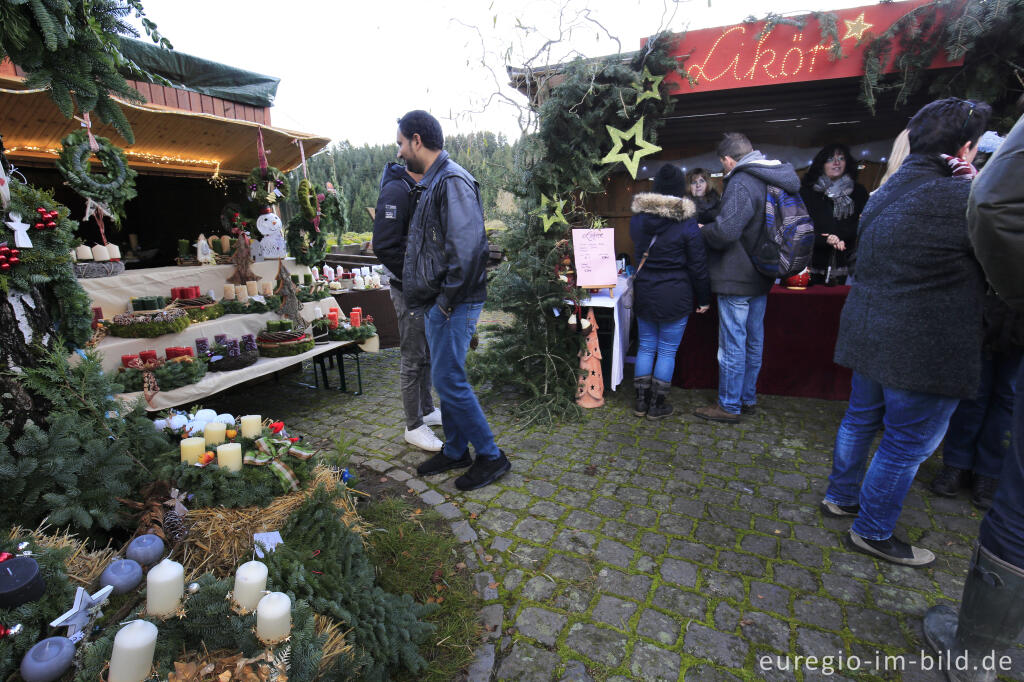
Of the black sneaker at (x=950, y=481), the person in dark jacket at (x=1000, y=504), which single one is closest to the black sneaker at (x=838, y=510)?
the black sneaker at (x=950, y=481)

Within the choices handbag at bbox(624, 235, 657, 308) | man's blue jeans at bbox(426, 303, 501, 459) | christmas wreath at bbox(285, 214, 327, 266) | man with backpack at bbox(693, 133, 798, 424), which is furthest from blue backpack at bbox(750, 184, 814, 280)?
christmas wreath at bbox(285, 214, 327, 266)

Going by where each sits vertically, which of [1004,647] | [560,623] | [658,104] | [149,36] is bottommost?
[560,623]

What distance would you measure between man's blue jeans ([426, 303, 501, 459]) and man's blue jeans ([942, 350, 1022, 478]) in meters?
2.96

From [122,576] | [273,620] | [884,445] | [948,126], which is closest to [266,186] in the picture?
[122,576]

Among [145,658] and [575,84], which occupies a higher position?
[575,84]

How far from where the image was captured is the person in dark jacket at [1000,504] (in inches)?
60.3

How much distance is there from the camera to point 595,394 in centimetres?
479

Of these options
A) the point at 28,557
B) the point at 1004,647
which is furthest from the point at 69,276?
the point at 1004,647

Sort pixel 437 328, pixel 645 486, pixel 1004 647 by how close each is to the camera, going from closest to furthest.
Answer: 1. pixel 1004 647
2. pixel 437 328
3. pixel 645 486

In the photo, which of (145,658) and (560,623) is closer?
(145,658)

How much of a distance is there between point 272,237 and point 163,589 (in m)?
4.94

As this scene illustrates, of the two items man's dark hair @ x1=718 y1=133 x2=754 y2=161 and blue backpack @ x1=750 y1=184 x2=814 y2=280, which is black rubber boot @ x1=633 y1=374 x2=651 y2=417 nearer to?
blue backpack @ x1=750 y1=184 x2=814 y2=280

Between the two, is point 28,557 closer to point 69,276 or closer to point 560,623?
point 69,276

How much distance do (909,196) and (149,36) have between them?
352 centimetres
